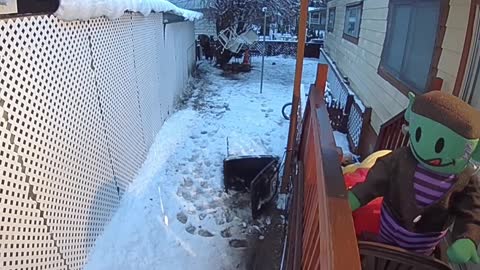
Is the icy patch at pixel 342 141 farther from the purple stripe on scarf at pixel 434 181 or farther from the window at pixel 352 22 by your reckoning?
the purple stripe on scarf at pixel 434 181

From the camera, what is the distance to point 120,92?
3.85m

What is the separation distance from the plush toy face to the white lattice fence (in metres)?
2.03

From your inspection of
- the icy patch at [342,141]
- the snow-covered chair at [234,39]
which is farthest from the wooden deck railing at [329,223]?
the snow-covered chair at [234,39]

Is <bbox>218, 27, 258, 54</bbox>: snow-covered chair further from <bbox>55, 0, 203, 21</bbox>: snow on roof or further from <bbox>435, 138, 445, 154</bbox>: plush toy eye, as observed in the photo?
<bbox>435, 138, 445, 154</bbox>: plush toy eye

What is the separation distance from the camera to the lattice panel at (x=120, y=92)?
10.8ft

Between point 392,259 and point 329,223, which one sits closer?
point 329,223

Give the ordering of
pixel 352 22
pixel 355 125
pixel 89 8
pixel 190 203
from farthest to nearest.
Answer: pixel 352 22 < pixel 355 125 < pixel 190 203 < pixel 89 8

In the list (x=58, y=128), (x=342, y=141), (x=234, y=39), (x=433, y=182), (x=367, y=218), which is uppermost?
(x=234, y=39)

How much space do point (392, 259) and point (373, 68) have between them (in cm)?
421

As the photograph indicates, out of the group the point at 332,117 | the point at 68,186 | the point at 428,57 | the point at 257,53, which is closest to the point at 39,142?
the point at 68,186

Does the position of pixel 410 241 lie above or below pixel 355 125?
above

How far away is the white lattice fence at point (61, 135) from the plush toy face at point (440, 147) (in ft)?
6.66

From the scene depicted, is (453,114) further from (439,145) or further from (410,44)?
(410,44)

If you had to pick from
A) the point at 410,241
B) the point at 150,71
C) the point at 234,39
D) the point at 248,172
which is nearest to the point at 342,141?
the point at 248,172
